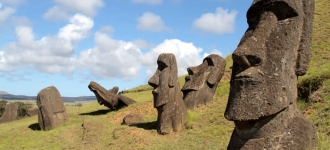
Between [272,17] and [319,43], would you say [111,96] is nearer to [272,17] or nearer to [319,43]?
[319,43]

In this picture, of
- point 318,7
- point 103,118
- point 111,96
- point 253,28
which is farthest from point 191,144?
point 318,7

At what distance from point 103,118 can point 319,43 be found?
1438 centimetres

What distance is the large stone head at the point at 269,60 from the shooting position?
473 centimetres

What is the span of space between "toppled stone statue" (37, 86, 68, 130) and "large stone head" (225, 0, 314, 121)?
15.0 metres

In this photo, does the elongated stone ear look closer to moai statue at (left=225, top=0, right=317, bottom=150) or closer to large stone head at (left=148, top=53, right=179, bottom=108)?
large stone head at (left=148, top=53, right=179, bottom=108)

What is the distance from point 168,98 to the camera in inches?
553

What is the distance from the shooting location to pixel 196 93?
673 inches

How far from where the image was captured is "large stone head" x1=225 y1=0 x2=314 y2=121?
186 inches

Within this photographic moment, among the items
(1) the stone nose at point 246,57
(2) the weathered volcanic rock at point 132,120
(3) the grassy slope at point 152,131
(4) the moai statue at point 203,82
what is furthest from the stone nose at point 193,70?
(1) the stone nose at point 246,57

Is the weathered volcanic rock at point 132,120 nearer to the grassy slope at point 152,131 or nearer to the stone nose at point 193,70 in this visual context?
the grassy slope at point 152,131

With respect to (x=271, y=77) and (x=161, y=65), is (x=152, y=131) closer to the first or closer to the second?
(x=161, y=65)

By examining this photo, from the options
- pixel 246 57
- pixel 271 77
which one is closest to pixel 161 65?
pixel 246 57

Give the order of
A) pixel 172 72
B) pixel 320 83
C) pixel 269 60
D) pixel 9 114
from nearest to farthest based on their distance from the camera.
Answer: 1. pixel 269 60
2. pixel 320 83
3. pixel 172 72
4. pixel 9 114

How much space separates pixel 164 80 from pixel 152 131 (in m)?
2.24
